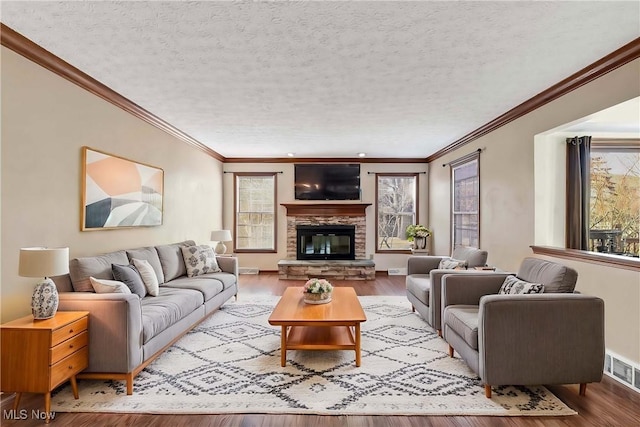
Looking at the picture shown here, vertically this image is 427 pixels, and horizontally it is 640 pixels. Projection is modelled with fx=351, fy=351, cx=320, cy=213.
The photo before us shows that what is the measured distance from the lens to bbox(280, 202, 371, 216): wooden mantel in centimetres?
792

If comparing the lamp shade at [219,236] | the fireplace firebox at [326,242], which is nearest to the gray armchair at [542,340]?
the lamp shade at [219,236]

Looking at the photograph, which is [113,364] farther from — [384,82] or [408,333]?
[384,82]

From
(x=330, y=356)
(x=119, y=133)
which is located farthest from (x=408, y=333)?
(x=119, y=133)

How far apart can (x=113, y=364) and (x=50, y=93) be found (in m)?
2.33

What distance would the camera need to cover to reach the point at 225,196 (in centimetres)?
819

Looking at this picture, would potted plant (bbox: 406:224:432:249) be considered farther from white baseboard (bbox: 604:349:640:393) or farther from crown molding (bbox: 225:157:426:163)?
white baseboard (bbox: 604:349:640:393)

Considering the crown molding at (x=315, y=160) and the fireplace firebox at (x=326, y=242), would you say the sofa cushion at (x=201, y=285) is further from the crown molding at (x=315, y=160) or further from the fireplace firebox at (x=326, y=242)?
the crown molding at (x=315, y=160)

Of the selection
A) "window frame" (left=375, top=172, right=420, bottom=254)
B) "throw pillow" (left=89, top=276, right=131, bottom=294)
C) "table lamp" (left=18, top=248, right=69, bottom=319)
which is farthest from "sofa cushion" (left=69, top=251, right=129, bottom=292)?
"window frame" (left=375, top=172, right=420, bottom=254)

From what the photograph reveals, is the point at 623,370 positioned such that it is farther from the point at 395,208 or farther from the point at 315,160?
the point at 315,160

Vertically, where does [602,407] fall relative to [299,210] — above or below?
below

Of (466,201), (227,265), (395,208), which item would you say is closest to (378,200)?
(395,208)

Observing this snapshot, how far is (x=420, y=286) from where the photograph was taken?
445 cm

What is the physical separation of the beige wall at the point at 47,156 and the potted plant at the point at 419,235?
5.31 metres

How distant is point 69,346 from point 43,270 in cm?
56
